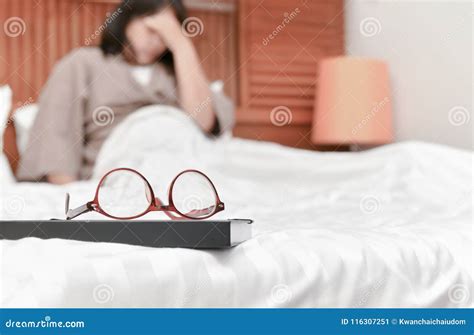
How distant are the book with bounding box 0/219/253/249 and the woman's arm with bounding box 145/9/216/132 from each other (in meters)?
1.56

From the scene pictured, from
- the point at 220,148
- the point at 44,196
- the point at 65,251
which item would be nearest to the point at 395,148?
the point at 220,148

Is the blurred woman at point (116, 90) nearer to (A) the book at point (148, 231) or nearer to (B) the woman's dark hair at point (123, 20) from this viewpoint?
(B) the woman's dark hair at point (123, 20)

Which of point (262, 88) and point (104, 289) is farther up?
point (262, 88)

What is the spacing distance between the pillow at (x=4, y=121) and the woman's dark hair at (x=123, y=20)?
14.3 inches

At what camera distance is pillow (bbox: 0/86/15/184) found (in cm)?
192

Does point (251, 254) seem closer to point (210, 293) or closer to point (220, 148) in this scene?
point (210, 293)

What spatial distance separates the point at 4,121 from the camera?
2.07 meters

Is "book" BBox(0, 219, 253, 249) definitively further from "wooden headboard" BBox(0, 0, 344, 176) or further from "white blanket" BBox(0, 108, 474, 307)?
"wooden headboard" BBox(0, 0, 344, 176)

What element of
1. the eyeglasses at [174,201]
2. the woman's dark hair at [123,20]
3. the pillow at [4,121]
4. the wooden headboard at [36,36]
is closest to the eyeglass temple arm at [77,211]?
the eyeglasses at [174,201]

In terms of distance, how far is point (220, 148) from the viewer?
1.98 m

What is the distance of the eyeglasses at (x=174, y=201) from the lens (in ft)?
2.35

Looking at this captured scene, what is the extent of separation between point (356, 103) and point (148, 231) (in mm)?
1742

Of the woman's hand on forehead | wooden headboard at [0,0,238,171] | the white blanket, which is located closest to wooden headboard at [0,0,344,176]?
wooden headboard at [0,0,238,171]
